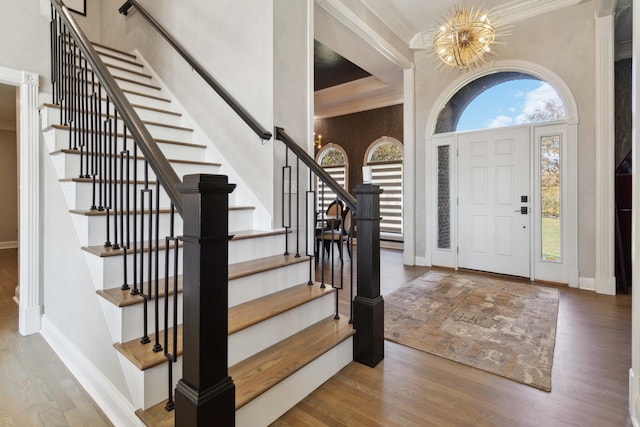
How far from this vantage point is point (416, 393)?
6.14ft

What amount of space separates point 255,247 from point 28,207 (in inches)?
71.4

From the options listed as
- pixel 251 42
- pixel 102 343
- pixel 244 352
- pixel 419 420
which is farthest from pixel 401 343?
pixel 251 42

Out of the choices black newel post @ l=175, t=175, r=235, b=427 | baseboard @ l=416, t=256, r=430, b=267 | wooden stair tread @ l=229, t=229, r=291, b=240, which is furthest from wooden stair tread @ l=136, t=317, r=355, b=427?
baseboard @ l=416, t=256, r=430, b=267

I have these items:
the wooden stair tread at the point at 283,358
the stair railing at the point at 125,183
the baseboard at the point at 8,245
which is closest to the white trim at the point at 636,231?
the wooden stair tread at the point at 283,358

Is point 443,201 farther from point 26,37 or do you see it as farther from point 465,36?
point 26,37

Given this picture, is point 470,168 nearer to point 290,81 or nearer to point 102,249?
point 290,81

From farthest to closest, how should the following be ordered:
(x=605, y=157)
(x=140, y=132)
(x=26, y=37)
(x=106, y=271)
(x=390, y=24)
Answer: (x=390, y=24)
(x=605, y=157)
(x=26, y=37)
(x=106, y=271)
(x=140, y=132)

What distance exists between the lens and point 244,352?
1808mm

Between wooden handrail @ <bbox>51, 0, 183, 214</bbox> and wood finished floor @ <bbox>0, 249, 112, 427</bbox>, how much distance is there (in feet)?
4.13

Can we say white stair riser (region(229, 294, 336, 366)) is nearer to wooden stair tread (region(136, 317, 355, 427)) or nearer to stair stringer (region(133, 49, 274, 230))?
wooden stair tread (region(136, 317, 355, 427))

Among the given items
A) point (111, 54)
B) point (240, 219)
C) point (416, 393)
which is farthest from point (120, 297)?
point (111, 54)

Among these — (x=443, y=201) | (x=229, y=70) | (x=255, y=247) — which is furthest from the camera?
(x=443, y=201)

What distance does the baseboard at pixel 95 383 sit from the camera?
1532 mm

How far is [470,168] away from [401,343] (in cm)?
329
